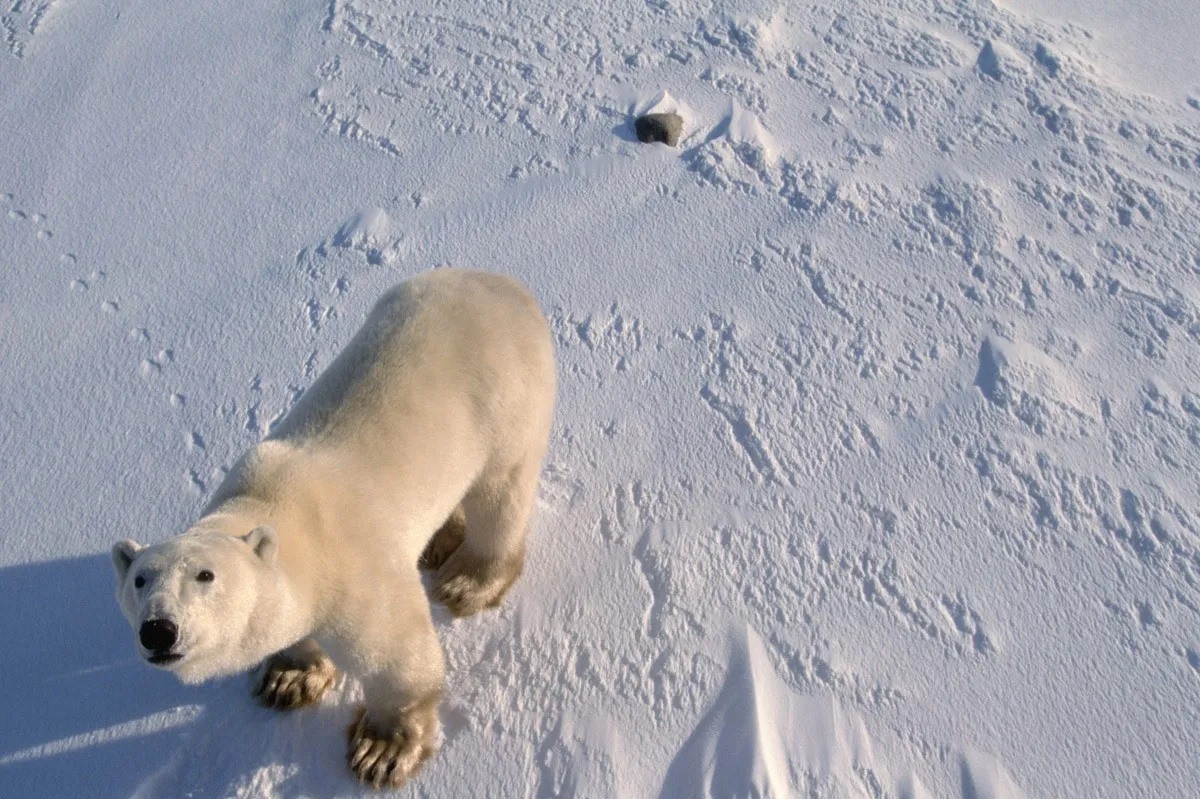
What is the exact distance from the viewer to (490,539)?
8.49 feet

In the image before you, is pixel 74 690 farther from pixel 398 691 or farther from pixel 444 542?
pixel 444 542

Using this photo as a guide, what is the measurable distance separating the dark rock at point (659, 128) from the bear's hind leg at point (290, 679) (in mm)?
2395

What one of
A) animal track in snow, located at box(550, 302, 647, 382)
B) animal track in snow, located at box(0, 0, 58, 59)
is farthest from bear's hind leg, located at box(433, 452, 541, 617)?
animal track in snow, located at box(0, 0, 58, 59)

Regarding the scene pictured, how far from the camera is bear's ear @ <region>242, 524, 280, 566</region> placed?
6.11 ft

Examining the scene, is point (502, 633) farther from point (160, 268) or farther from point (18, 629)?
point (160, 268)

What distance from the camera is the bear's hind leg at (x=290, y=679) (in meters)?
2.33

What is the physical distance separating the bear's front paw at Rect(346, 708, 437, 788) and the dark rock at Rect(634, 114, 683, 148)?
247cm

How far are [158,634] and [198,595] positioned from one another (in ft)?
0.33

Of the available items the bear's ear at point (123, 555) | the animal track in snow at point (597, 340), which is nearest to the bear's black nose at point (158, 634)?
the bear's ear at point (123, 555)

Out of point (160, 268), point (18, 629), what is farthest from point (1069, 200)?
point (18, 629)

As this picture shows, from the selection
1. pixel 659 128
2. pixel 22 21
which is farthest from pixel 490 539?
pixel 22 21

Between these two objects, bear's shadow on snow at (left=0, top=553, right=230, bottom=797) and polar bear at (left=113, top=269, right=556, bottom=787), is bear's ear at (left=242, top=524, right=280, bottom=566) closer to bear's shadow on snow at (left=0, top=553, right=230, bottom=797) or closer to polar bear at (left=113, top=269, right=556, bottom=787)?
polar bear at (left=113, top=269, right=556, bottom=787)

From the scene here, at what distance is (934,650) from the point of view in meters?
2.50

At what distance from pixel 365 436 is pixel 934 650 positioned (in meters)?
1.60
